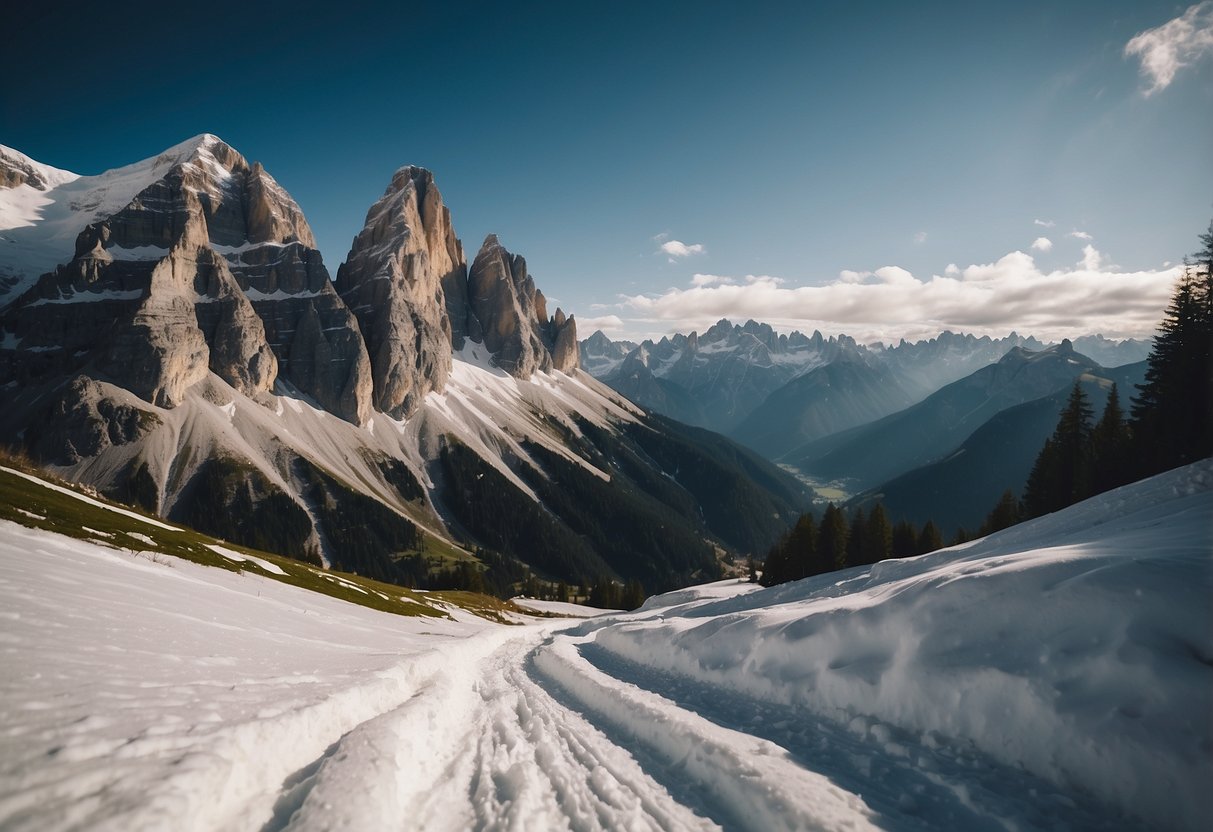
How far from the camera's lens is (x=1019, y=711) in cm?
750

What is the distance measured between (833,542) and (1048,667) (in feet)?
177

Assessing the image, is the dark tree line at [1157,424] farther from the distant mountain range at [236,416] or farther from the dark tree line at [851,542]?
the distant mountain range at [236,416]

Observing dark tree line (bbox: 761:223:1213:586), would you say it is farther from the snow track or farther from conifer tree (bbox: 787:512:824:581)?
the snow track

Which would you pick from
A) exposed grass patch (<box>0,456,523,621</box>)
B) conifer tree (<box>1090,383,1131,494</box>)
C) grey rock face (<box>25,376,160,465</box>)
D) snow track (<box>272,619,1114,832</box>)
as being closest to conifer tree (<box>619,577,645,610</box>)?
exposed grass patch (<box>0,456,523,621</box>)

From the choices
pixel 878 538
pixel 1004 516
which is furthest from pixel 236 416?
pixel 1004 516

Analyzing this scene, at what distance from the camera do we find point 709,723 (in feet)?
31.7

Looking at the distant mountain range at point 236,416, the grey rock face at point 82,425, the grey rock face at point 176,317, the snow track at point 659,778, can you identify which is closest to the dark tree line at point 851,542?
the snow track at point 659,778

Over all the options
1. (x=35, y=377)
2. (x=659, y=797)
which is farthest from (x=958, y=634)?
(x=35, y=377)

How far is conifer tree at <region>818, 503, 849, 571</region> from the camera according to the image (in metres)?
55.9

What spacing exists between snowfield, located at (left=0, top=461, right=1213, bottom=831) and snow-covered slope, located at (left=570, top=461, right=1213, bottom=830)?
3 centimetres

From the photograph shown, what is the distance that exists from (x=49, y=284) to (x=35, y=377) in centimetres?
3801

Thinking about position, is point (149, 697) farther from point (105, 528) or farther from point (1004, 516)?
point (1004, 516)

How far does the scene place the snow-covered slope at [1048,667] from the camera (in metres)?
6.22

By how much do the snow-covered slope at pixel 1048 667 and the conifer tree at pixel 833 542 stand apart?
45500mm
